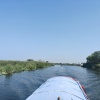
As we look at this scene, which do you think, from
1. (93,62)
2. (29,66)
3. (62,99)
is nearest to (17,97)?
(62,99)

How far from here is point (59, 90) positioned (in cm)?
1229

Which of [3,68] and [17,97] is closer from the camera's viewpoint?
[17,97]

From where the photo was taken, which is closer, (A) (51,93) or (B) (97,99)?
(A) (51,93)

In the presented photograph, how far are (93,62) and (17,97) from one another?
10758cm

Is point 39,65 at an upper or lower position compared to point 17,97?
upper

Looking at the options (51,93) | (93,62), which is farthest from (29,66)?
(51,93)

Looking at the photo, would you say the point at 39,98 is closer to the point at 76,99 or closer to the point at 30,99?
the point at 30,99

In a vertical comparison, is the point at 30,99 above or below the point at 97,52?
below

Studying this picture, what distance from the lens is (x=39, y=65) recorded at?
3750 inches

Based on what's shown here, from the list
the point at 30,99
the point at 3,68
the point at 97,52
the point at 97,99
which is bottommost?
the point at 97,99

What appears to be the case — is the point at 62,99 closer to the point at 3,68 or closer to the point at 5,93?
the point at 5,93

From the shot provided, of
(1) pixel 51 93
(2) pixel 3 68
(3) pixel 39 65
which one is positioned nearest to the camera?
(1) pixel 51 93

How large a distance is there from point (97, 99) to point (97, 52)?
347 feet

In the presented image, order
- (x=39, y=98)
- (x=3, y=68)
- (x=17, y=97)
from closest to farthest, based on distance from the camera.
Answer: (x=39, y=98) < (x=17, y=97) < (x=3, y=68)
